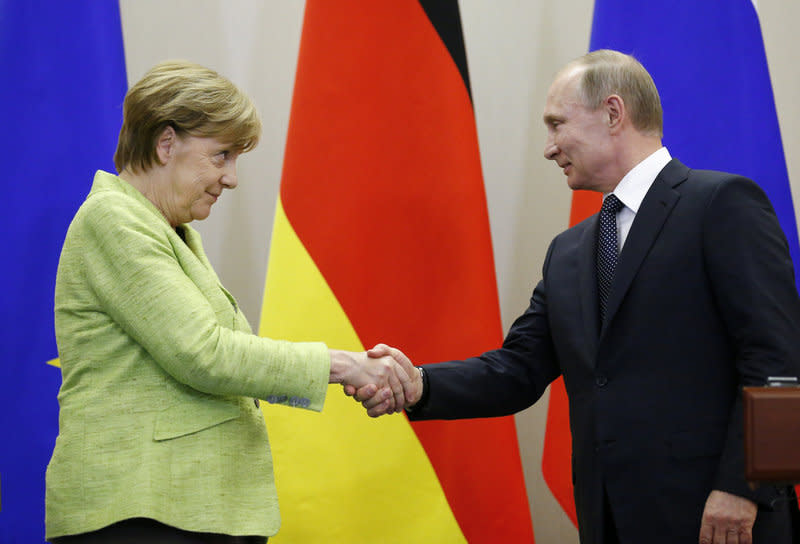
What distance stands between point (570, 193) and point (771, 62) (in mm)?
893

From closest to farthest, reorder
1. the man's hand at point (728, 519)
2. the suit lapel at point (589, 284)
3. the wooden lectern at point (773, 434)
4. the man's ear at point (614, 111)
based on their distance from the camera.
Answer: the wooden lectern at point (773, 434) → the man's hand at point (728, 519) → the suit lapel at point (589, 284) → the man's ear at point (614, 111)

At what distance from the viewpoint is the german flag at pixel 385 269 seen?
2152 millimetres

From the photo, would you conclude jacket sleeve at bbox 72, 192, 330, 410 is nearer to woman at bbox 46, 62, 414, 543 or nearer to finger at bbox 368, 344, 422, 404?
woman at bbox 46, 62, 414, 543

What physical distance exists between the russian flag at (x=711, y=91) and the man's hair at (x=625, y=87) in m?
0.53

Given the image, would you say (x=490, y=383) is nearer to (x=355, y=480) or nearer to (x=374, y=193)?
(x=355, y=480)

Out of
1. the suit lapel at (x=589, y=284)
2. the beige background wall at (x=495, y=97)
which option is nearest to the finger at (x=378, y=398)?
the suit lapel at (x=589, y=284)

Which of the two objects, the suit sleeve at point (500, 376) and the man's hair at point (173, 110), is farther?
the suit sleeve at point (500, 376)

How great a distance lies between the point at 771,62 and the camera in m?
2.91

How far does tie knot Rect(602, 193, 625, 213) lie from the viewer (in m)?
1.79

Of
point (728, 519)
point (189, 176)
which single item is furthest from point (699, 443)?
point (189, 176)

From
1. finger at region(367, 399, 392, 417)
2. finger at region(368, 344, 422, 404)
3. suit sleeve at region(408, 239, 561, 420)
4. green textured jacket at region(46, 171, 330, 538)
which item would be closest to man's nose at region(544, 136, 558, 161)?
suit sleeve at region(408, 239, 561, 420)

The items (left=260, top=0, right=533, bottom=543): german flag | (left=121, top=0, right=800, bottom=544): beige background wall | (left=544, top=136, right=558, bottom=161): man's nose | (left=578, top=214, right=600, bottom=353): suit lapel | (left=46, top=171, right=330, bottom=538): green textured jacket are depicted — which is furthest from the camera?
(left=121, top=0, right=800, bottom=544): beige background wall

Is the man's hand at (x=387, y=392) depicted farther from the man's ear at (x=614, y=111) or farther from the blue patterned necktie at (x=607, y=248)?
the man's ear at (x=614, y=111)

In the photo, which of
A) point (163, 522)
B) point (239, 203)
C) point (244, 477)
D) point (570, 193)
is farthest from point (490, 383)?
point (239, 203)
